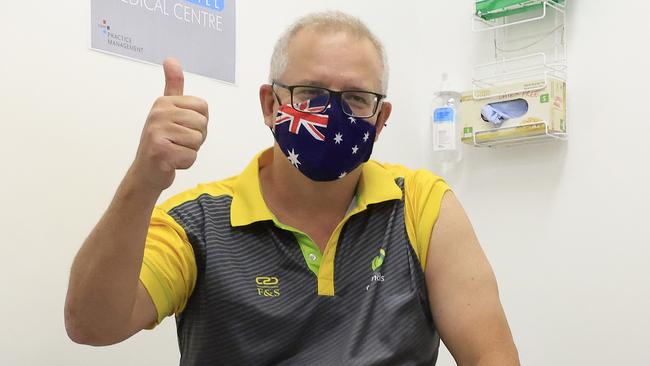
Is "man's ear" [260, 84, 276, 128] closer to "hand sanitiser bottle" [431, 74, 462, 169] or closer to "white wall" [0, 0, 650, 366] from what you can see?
"white wall" [0, 0, 650, 366]

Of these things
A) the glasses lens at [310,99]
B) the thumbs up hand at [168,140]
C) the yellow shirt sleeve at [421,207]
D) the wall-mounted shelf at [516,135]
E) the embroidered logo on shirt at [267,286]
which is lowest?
the embroidered logo on shirt at [267,286]

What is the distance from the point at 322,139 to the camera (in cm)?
124

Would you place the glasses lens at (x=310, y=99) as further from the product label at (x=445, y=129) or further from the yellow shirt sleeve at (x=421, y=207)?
the product label at (x=445, y=129)

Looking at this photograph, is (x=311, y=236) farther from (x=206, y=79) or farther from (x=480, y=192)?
(x=480, y=192)

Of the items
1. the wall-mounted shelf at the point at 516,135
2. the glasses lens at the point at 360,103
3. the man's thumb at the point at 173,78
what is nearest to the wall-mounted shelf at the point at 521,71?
the wall-mounted shelf at the point at 516,135

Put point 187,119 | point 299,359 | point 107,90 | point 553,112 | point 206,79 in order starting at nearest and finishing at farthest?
point 187,119, point 299,359, point 107,90, point 206,79, point 553,112

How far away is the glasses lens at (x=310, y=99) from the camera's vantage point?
126 centimetres

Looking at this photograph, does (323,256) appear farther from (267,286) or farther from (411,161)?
(411,161)

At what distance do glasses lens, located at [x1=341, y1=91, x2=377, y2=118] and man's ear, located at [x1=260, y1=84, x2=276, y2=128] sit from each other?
152mm

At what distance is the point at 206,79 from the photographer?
1.77 metres

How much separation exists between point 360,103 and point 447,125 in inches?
42.1

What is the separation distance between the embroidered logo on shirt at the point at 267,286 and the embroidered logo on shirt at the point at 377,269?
168mm
